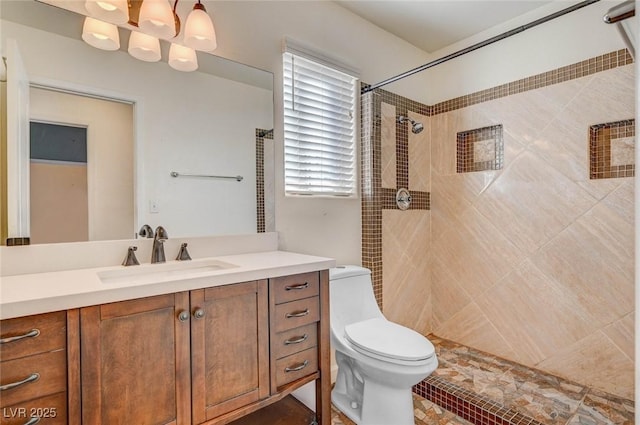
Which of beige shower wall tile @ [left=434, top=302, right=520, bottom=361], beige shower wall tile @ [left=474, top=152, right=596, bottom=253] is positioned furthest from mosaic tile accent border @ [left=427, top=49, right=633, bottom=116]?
beige shower wall tile @ [left=434, top=302, right=520, bottom=361]

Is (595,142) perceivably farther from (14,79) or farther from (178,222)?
(14,79)

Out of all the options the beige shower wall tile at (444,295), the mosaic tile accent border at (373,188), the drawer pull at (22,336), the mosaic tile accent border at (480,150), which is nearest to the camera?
the drawer pull at (22,336)

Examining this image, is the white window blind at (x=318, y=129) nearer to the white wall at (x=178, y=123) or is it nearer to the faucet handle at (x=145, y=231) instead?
the white wall at (x=178, y=123)

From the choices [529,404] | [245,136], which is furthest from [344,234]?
[529,404]

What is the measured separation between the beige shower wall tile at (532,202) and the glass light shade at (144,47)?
7.61 ft

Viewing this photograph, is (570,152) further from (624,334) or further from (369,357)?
(369,357)

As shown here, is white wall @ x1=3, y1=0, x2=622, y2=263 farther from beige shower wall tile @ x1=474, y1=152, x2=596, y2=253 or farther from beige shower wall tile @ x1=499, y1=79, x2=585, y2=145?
beige shower wall tile @ x1=474, y1=152, x2=596, y2=253

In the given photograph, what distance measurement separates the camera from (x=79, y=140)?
134 centimetres

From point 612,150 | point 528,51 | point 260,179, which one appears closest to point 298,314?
point 260,179

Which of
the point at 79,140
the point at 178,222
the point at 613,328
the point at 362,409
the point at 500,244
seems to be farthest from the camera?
the point at 500,244

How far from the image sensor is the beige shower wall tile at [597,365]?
1.86 m

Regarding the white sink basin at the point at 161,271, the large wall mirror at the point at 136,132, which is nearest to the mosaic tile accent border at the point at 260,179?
the large wall mirror at the point at 136,132

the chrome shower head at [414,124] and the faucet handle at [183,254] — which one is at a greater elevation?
the chrome shower head at [414,124]

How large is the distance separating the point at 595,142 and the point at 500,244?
2.81 feet
